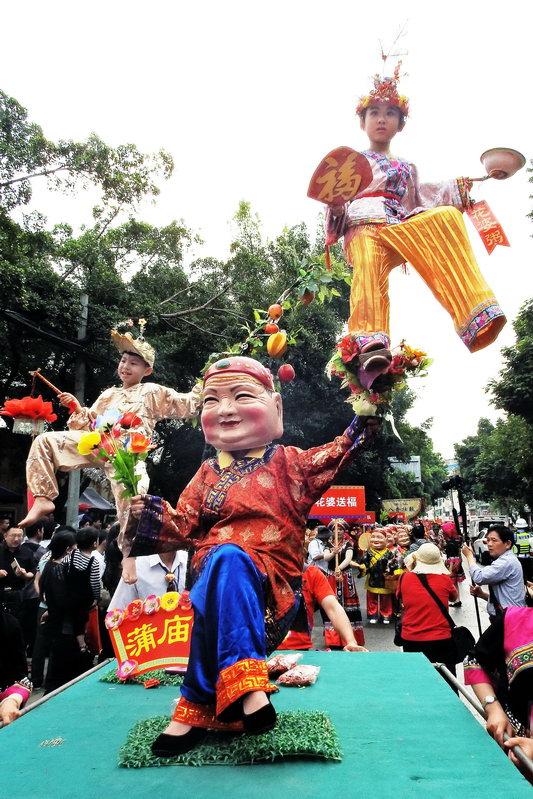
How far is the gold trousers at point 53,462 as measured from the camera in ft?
12.1

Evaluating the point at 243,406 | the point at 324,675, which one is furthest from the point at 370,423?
the point at 324,675

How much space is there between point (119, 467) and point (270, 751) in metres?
1.36

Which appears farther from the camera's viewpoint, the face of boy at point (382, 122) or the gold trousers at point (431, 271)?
the face of boy at point (382, 122)

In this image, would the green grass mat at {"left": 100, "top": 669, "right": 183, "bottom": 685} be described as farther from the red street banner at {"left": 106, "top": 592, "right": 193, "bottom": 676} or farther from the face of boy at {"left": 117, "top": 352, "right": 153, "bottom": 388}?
the face of boy at {"left": 117, "top": 352, "right": 153, "bottom": 388}

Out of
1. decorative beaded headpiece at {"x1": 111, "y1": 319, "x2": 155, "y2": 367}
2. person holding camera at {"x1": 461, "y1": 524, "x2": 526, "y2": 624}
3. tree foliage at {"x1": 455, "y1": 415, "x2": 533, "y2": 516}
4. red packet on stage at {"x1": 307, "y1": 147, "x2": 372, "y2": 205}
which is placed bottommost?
person holding camera at {"x1": 461, "y1": 524, "x2": 526, "y2": 624}

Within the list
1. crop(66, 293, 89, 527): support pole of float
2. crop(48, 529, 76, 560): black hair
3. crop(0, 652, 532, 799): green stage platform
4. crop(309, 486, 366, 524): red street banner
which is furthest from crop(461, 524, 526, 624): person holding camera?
crop(309, 486, 366, 524): red street banner

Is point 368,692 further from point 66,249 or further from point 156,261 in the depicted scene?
point 156,261

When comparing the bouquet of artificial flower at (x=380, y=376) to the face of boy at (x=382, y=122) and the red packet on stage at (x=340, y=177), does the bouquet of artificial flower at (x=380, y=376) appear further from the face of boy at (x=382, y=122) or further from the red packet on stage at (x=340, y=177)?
the face of boy at (x=382, y=122)

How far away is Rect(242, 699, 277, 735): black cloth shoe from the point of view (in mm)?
2316

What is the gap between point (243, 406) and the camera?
3.30m

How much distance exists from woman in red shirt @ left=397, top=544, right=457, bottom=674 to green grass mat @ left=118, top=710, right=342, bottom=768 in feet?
7.87

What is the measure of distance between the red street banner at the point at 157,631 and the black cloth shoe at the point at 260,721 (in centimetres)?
157

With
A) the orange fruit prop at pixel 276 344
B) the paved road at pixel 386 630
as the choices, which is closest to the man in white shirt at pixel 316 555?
the paved road at pixel 386 630

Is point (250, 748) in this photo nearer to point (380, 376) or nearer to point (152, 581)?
point (380, 376)
